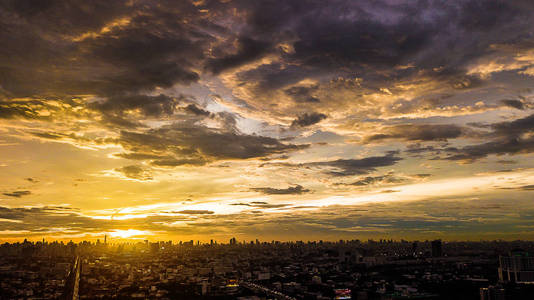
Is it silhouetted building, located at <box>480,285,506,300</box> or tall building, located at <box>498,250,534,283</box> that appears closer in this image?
silhouetted building, located at <box>480,285,506,300</box>

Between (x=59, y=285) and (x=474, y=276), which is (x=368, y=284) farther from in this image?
(x=59, y=285)

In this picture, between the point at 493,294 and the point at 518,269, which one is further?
the point at 518,269

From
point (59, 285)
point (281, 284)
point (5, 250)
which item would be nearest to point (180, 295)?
point (281, 284)

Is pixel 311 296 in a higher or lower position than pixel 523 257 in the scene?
lower

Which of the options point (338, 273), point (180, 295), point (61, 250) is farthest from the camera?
point (61, 250)

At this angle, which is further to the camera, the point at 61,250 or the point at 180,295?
the point at 61,250

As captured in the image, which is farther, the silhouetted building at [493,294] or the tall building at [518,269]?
the tall building at [518,269]

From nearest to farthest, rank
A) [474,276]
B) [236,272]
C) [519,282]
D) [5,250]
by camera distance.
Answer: [519,282]
[474,276]
[236,272]
[5,250]

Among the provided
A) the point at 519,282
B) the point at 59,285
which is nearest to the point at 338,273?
the point at 519,282
